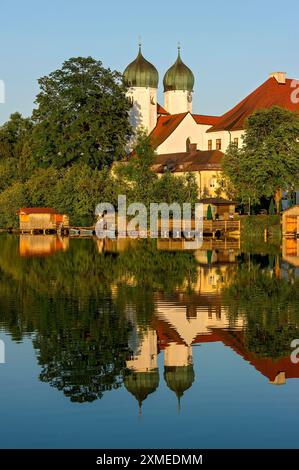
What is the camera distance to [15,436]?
10.6 metres

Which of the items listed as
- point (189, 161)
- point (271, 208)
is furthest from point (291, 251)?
point (189, 161)

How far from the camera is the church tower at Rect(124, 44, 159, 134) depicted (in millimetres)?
108012

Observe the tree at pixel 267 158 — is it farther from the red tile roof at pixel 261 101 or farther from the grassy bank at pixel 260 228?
the red tile roof at pixel 261 101

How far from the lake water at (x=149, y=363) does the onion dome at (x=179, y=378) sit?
0.08 feet

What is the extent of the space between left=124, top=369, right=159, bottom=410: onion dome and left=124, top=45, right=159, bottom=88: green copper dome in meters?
96.3

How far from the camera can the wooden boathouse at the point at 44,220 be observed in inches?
3169

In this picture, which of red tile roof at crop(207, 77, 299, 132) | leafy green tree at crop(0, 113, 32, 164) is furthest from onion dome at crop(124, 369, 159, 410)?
leafy green tree at crop(0, 113, 32, 164)

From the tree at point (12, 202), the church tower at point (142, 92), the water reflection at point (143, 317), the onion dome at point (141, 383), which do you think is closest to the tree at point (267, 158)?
the tree at point (12, 202)

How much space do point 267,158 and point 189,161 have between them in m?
28.3

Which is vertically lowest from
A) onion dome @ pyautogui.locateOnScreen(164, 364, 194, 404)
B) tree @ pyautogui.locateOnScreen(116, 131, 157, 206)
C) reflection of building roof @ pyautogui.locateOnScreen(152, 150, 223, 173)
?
onion dome @ pyautogui.locateOnScreen(164, 364, 194, 404)

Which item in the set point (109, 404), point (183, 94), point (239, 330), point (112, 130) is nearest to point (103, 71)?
point (112, 130)

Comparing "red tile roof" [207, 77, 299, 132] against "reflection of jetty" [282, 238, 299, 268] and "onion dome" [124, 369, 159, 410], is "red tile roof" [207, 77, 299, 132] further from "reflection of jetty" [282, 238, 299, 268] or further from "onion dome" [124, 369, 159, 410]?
"onion dome" [124, 369, 159, 410]
